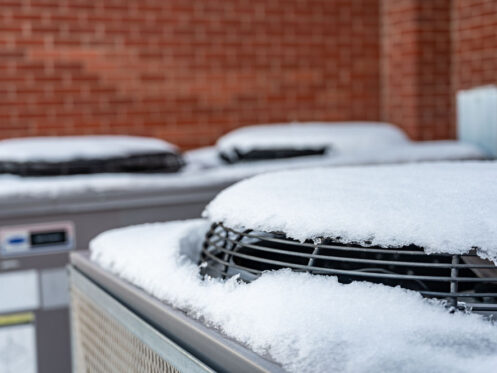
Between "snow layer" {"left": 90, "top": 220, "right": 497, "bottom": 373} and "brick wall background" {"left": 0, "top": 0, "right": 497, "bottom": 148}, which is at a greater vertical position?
"brick wall background" {"left": 0, "top": 0, "right": 497, "bottom": 148}

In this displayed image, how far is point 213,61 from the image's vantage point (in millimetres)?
3789

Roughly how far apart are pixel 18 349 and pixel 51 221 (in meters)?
0.42

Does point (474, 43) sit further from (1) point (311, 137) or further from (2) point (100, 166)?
(2) point (100, 166)

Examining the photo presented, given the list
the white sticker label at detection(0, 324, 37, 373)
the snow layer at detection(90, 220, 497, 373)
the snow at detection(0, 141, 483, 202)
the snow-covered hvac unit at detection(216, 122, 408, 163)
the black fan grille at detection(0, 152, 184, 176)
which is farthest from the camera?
the snow-covered hvac unit at detection(216, 122, 408, 163)

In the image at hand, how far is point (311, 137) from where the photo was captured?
10.8ft

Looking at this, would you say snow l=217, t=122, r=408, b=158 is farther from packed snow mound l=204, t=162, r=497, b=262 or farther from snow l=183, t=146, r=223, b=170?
packed snow mound l=204, t=162, r=497, b=262

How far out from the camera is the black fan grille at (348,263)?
916mm

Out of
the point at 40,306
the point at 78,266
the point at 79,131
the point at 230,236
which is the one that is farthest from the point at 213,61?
the point at 230,236

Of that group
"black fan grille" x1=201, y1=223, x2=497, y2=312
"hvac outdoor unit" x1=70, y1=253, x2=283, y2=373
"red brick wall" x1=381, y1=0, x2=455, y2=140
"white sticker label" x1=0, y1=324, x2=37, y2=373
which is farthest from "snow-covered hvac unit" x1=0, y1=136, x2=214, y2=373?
"red brick wall" x1=381, y1=0, x2=455, y2=140

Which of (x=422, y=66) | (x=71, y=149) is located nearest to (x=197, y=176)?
(x=71, y=149)

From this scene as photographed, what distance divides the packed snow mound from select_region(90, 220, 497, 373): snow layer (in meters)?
0.07

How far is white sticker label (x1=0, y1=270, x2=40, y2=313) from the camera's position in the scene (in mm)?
2277

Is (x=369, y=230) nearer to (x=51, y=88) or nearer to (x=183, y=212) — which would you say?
(x=183, y=212)

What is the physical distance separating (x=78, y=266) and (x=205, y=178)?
1.19 meters
